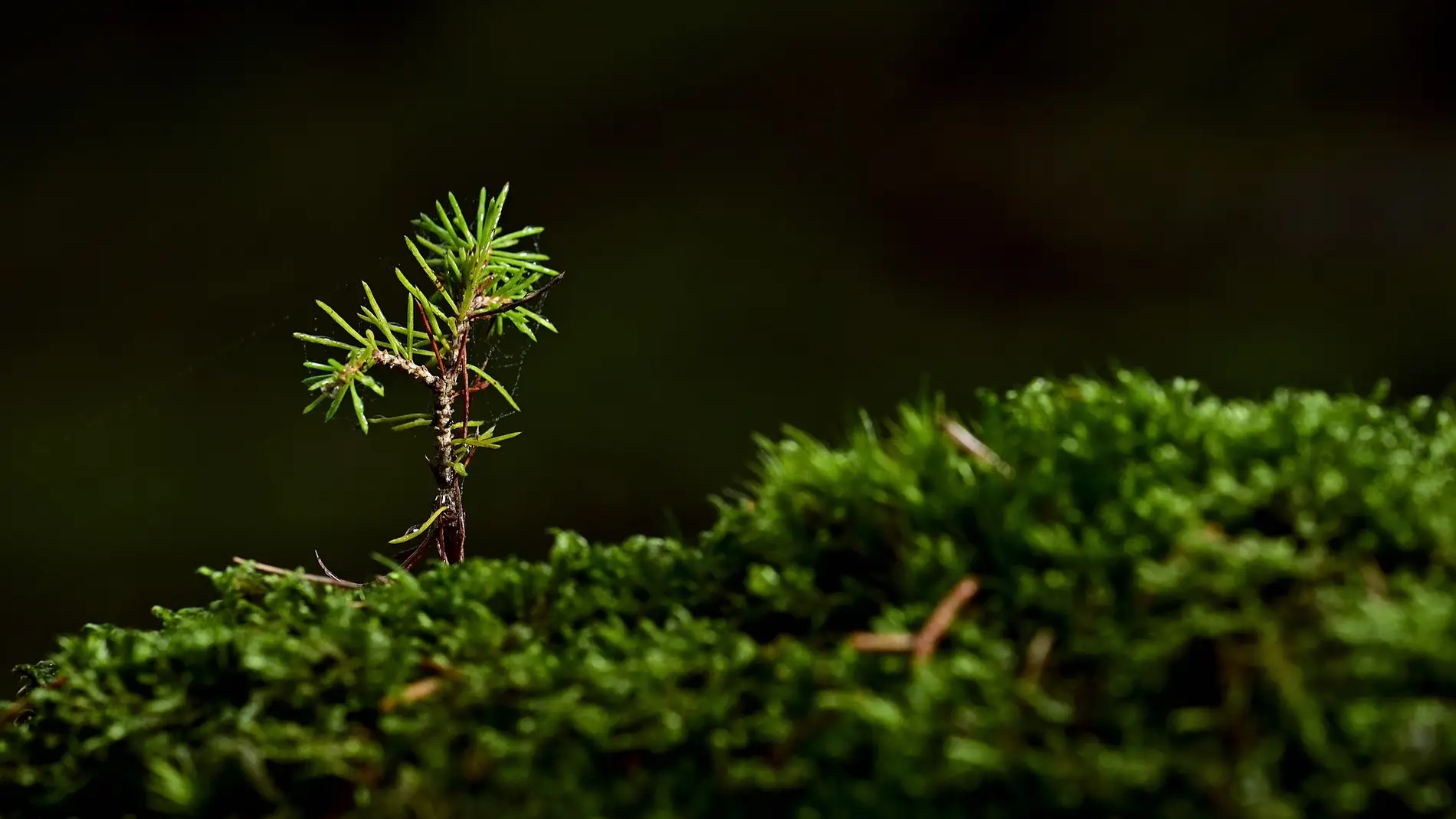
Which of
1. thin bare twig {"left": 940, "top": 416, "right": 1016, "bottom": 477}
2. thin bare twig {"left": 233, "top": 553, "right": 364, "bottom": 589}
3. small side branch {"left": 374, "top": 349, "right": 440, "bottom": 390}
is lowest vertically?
thin bare twig {"left": 233, "top": 553, "right": 364, "bottom": 589}

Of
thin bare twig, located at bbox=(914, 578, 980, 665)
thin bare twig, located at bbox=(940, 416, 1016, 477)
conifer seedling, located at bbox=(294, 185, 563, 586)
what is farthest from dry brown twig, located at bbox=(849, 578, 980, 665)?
conifer seedling, located at bbox=(294, 185, 563, 586)

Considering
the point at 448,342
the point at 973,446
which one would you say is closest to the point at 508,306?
the point at 448,342

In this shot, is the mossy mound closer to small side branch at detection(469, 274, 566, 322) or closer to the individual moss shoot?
the individual moss shoot

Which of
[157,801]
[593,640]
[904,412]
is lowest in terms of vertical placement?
[157,801]

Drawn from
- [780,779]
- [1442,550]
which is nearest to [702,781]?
[780,779]

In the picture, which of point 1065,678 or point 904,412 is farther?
point 904,412

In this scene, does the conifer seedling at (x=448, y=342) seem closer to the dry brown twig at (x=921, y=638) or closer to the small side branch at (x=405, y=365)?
the small side branch at (x=405, y=365)

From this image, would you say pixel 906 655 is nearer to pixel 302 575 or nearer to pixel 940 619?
pixel 940 619

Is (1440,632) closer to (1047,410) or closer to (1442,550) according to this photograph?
(1442,550)
